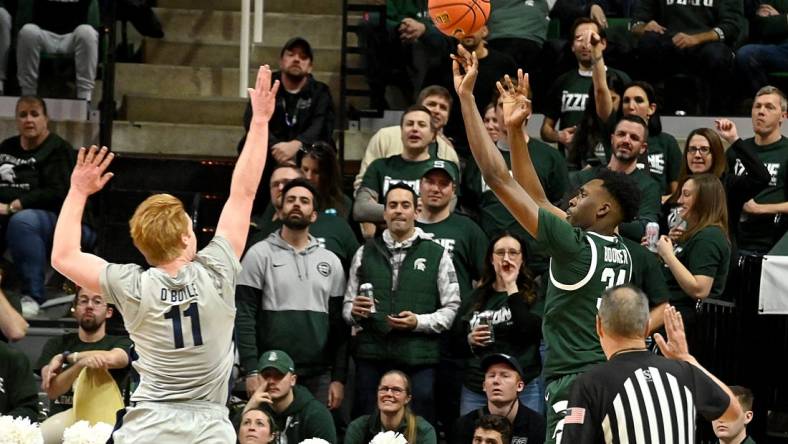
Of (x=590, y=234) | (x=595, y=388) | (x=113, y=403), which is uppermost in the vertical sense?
(x=590, y=234)

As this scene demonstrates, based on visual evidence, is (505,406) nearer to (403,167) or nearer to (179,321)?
(403,167)

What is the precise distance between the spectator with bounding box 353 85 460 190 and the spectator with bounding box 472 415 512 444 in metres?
2.55

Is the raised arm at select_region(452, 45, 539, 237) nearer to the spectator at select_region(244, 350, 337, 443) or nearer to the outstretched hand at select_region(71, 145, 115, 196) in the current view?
the outstretched hand at select_region(71, 145, 115, 196)

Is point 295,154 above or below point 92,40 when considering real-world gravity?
below

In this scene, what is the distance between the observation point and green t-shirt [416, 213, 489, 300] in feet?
34.5

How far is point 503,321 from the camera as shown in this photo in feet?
32.5

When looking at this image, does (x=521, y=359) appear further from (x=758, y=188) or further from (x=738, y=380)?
(x=758, y=188)

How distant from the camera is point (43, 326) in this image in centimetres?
1145

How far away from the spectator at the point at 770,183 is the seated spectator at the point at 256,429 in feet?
13.5

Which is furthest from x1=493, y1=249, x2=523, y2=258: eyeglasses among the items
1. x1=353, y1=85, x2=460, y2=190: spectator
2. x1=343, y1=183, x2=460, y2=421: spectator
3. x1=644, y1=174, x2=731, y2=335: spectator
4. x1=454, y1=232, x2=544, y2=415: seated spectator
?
x1=353, y1=85, x2=460, y2=190: spectator

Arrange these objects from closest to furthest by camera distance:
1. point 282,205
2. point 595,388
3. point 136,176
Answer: point 595,388 < point 282,205 < point 136,176

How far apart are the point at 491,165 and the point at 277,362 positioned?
3.36 m

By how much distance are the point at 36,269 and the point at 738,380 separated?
5601 millimetres

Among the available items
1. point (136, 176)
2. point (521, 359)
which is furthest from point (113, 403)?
point (136, 176)
